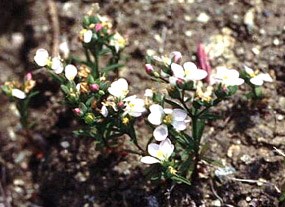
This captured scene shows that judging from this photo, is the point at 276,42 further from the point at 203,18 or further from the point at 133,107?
the point at 133,107

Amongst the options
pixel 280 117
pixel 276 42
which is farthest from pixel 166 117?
pixel 276 42

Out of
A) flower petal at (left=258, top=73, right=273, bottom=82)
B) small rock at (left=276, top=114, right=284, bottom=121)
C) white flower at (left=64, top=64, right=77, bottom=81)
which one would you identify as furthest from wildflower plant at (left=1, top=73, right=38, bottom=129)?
small rock at (left=276, top=114, right=284, bottom=121)

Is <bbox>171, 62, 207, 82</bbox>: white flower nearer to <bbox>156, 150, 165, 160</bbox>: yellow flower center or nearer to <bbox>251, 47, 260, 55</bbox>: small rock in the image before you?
<bbox>156, 150, 165, 160</bbox>: yellow flower center

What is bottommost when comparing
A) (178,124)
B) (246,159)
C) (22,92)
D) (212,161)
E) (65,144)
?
(65,144)

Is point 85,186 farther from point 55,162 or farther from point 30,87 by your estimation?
point 30,87

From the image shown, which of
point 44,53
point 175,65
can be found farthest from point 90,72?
point 175,65
